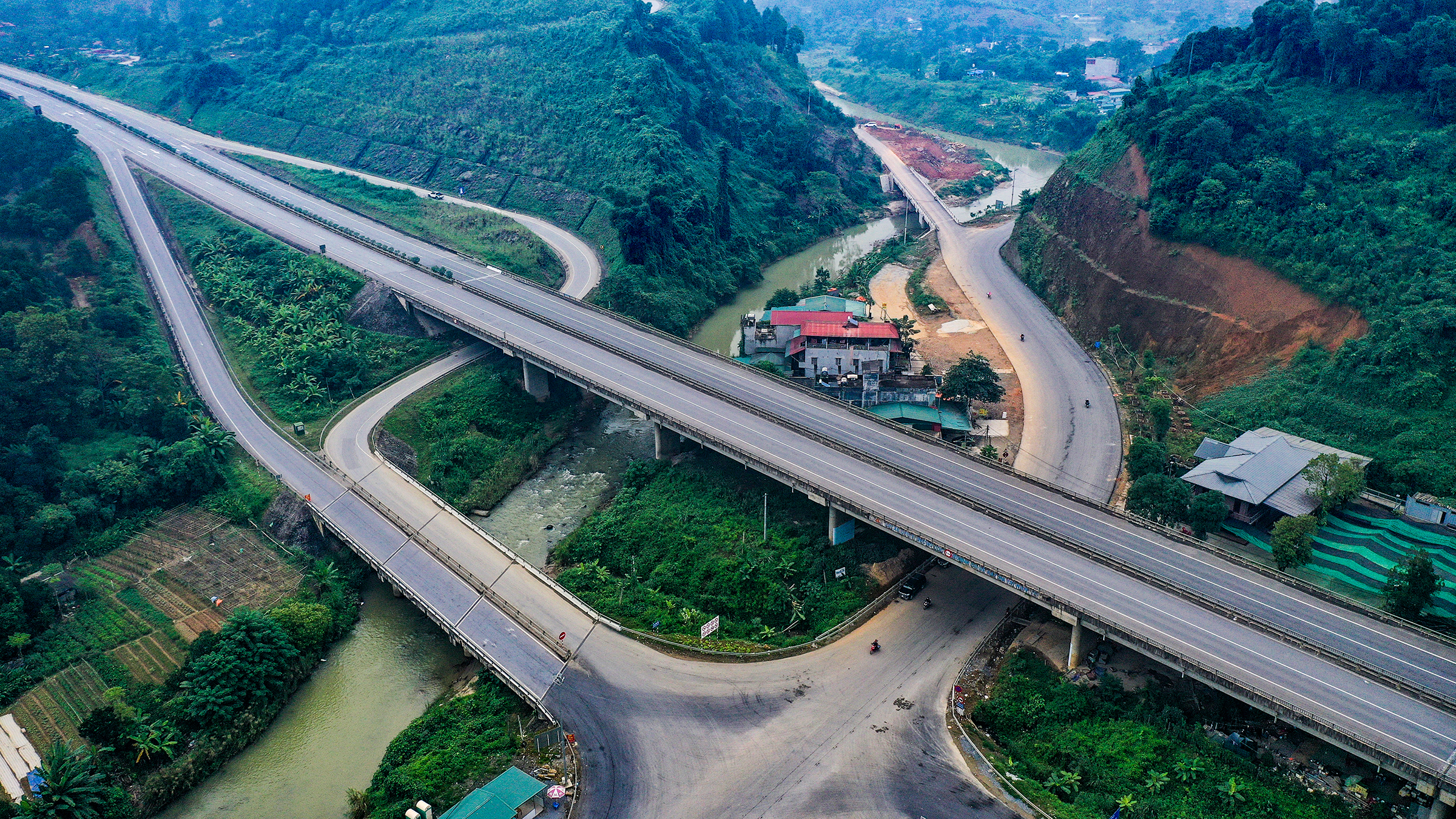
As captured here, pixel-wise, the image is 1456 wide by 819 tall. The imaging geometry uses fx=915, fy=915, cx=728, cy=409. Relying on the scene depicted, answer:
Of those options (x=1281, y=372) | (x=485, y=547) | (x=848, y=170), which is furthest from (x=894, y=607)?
(x=848, y=170)

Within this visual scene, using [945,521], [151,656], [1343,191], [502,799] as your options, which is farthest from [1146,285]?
[151,656]

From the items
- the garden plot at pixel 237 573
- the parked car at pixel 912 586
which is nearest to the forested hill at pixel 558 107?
the garden plot at pixel 237 573

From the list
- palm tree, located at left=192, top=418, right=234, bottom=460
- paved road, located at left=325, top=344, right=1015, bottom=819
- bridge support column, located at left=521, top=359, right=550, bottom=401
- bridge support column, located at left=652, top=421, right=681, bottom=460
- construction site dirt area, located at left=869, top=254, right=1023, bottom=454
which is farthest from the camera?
bridge support column, located at left=521, top=359, right=550, bottom=401

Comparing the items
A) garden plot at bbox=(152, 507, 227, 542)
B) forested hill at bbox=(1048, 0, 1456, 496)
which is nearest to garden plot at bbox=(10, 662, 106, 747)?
garden plot at bbox=(152, 507, 227, 542)

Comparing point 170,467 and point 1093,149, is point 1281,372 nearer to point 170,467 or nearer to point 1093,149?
point 1093,149

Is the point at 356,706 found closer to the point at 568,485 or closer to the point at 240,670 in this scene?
the point at 240,670

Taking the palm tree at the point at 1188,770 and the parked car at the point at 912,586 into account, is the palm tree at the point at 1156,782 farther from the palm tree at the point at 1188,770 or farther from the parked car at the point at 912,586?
the parked car at the point at 912,586

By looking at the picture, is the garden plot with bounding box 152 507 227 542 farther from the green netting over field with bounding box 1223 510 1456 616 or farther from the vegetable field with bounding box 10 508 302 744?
the green netting over field with bounding box 1223 510 1456 616
